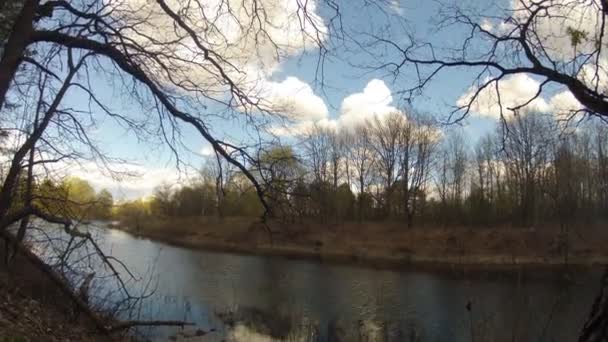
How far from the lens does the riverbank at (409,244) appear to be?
31.4 m

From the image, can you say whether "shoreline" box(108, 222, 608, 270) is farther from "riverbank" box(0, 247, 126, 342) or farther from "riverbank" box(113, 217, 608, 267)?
"riverbank" box(0, 247, 126, 342)

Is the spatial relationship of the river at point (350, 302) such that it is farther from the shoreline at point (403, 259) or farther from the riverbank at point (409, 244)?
the riverbank at point (409, 244)

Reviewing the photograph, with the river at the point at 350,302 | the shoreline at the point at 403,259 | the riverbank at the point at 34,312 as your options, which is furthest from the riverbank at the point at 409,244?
the riverbank at the point at 34,312

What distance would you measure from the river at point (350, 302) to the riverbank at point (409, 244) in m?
5.31

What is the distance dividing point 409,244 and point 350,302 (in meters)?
22.4

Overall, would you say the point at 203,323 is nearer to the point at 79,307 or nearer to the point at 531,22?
the point at 79,307

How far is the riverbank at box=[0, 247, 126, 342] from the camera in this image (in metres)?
4.71

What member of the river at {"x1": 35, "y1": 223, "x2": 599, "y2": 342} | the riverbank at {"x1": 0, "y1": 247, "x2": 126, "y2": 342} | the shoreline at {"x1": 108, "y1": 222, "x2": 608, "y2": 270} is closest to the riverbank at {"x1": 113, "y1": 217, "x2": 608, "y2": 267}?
the shoreline at {"x1": 108, "y1": 222, "x2": 608, "y2": 270}

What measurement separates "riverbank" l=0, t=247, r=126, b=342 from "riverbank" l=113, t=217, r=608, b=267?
81.2 ft

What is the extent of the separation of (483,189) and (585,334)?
2004 inches

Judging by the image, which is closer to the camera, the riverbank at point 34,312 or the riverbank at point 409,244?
the riverbank at point 34,312

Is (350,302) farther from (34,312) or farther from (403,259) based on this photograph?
(403,259)

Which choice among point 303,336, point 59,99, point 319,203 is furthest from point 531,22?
point 303,336

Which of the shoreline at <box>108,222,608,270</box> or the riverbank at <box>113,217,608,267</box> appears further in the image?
the riverbank at <box>113,217,608,267</box>
